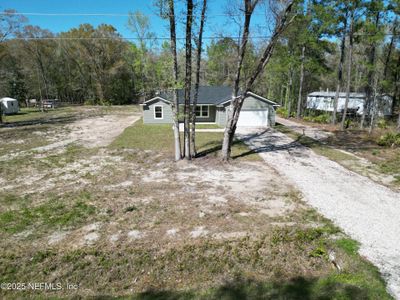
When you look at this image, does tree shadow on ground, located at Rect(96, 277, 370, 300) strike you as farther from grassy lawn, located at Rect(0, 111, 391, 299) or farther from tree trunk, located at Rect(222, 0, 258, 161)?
tree trunk, located at Rect(222, 0, 258, 161)

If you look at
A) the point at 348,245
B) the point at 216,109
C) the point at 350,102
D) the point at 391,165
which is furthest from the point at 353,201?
the point at 350,102

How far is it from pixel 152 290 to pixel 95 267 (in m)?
1.12

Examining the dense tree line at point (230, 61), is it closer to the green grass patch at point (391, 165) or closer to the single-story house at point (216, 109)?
the single-story house at point (216, 109)

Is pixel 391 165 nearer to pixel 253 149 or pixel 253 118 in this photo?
pixel 253 149

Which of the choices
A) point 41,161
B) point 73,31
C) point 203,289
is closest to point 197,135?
point 41,161

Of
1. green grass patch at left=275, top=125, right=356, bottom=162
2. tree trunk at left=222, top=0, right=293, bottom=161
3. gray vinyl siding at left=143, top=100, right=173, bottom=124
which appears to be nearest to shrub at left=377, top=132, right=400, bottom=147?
green grass patch at left=275, top=125, right=356, bottom=162

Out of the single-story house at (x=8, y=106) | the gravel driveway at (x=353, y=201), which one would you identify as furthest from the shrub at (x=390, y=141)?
the single-story house at (x=8, y=106)

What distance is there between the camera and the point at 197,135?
15234 mm

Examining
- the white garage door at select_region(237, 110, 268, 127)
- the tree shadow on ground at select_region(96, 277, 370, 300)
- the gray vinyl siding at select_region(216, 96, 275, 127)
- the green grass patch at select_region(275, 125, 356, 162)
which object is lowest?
the tree shadow on ground at select_region(96, 277, 370, 300)

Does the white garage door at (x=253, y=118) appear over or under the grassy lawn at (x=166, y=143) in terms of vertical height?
over

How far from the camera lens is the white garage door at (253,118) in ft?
60.4

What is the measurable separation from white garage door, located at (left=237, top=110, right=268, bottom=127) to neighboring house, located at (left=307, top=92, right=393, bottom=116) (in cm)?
1166

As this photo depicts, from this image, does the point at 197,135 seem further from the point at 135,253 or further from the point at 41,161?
the point at 135,253

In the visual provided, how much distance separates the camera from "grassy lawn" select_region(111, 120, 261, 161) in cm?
1102
